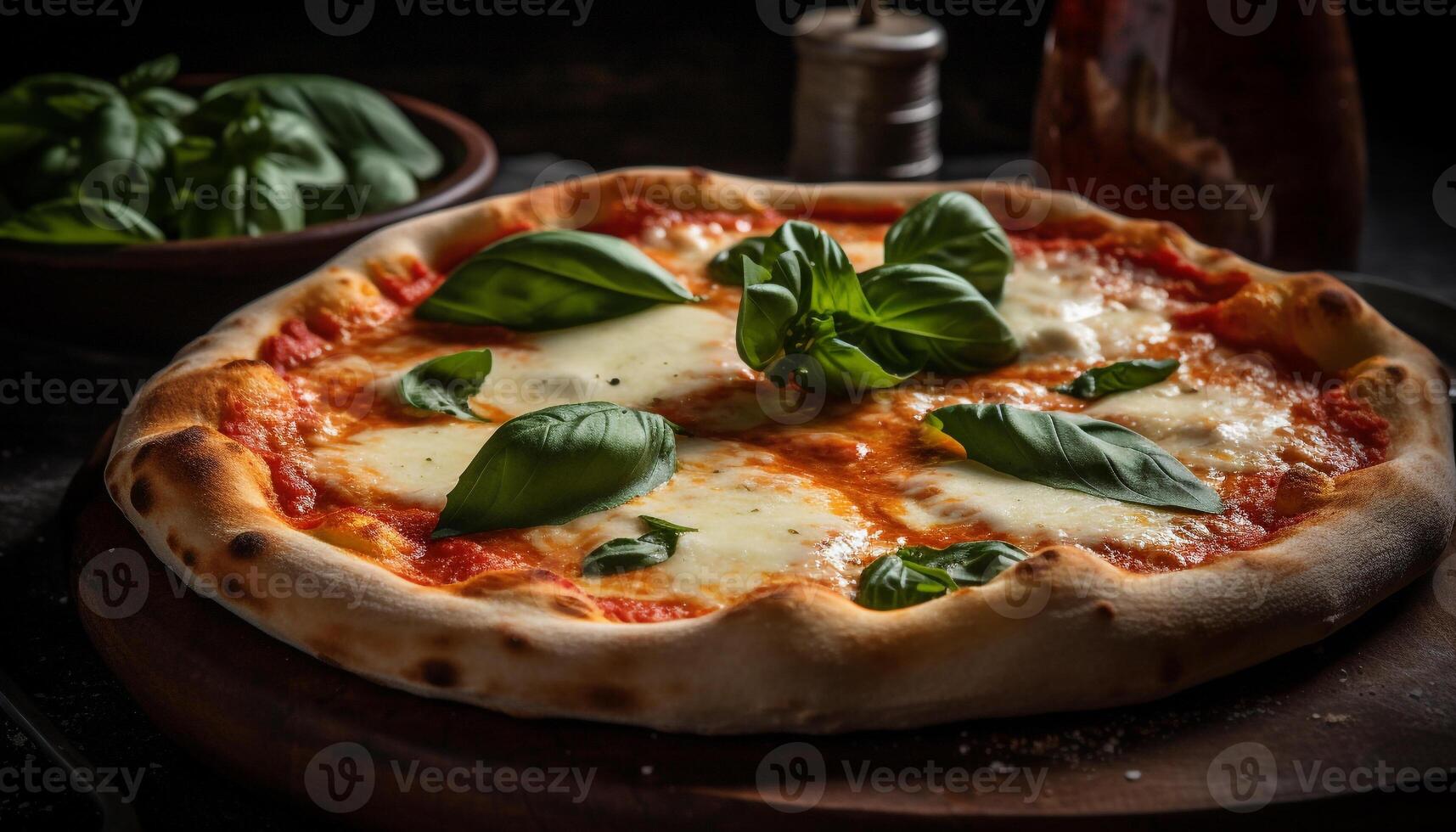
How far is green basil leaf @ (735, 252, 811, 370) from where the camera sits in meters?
1.90

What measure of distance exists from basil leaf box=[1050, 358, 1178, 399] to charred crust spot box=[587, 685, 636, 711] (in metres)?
0.97

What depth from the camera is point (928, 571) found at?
5.16 ft

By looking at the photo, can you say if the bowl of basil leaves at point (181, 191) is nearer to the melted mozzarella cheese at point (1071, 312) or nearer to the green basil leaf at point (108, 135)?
the green basil leaf at point (108, 135)

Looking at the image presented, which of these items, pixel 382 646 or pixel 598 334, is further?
pixel 598 334

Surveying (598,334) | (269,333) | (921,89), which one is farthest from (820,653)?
(921,89)

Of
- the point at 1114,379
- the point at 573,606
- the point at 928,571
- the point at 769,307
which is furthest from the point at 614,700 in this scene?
the point at 1114,379

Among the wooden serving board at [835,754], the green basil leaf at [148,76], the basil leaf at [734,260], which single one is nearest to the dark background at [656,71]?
the green basil leaf at [148,76]

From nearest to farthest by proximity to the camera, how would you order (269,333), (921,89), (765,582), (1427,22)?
(765,582)
(269,333)
(921,89)
(1427,22)

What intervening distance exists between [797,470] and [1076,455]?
371mm

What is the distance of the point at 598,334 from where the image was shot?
7.35ft

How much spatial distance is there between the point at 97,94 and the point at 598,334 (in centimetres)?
151

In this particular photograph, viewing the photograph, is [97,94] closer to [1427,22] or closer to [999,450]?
[999,450]

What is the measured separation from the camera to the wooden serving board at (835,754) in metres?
1.34

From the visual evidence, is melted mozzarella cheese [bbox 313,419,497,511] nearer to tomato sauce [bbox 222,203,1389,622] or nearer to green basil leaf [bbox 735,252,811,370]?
tomato sauce [bbox 222,203,1389,622]
